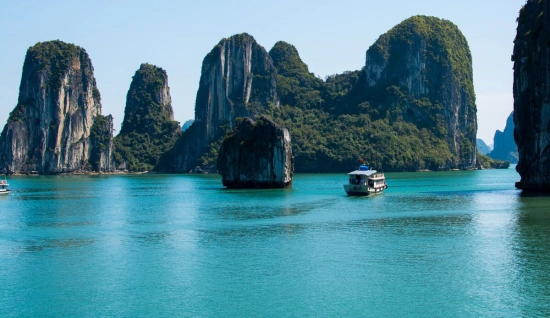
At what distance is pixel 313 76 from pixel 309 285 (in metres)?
167

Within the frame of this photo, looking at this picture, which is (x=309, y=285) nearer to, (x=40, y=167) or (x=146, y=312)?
(x=146, y=312)

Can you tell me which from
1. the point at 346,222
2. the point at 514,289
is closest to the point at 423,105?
the point at 346,222

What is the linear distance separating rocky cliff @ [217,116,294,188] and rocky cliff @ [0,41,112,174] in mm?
94749

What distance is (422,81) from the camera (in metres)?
170

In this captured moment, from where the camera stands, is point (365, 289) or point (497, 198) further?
point (497, 198)

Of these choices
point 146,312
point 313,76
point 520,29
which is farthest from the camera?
point 313,76

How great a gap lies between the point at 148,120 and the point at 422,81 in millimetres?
73217

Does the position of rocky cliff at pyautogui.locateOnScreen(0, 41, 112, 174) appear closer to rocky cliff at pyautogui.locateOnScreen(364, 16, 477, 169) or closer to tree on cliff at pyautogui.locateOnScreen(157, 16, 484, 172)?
tree on cliff at pyautogui.locateOnScreen(157, 16, 484, 172)

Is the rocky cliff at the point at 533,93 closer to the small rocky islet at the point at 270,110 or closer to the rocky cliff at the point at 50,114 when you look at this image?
the small rocky islet at the point at 270,110

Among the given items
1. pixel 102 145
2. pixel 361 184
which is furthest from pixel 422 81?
pixel 361 184

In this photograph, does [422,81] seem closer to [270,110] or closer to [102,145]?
[270,110]

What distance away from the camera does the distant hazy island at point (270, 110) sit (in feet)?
518

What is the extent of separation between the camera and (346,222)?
42.1 m

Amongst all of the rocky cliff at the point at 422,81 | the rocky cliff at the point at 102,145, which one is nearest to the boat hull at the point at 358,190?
the rocky cliff at the point at 422,81
